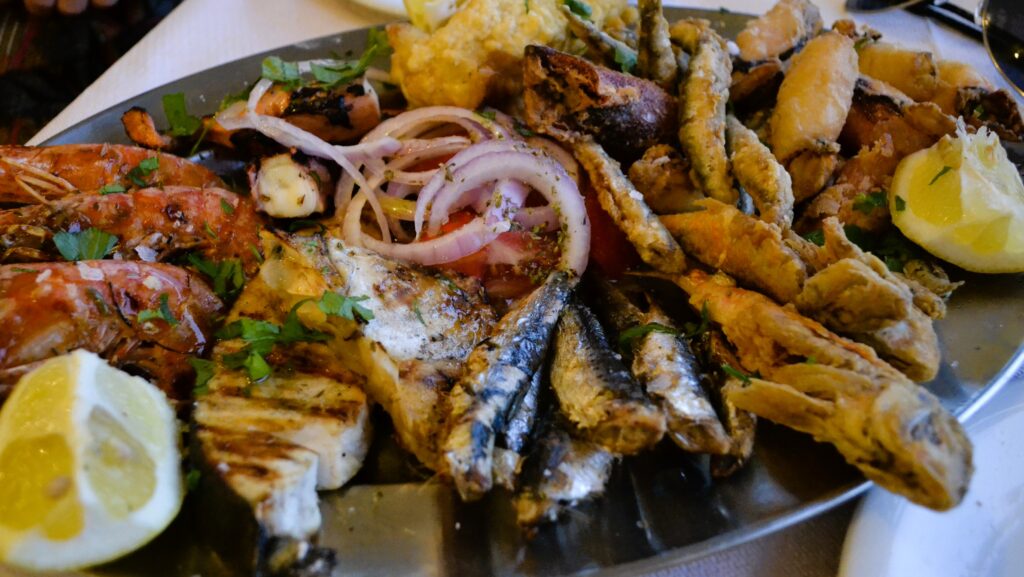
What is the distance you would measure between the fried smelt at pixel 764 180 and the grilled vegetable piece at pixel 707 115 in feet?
0.17

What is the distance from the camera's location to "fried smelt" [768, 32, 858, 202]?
196 centimetres

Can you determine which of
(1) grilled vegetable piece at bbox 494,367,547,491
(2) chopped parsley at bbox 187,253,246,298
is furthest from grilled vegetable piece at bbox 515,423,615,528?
(2) chopped parsley at bbox 187,253,246,298

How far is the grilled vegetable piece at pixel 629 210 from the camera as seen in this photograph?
70.0 inches

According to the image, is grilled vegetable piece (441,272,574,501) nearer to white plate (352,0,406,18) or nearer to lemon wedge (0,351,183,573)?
lemon wedge (0,351,183,573)

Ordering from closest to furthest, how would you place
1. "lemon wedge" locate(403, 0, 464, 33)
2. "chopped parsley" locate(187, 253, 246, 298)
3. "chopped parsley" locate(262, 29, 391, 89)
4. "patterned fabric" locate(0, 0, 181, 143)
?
"chopped parsley" locate(187, 253, 246, 298), "chopped parsley" locate(262, 29, 391, 89), "lemon wedge" locate(403, 0, 464, 33), "patterned fabric" locate(0, 0, 181, 143)

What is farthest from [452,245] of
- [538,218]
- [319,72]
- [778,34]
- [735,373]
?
[778,34]

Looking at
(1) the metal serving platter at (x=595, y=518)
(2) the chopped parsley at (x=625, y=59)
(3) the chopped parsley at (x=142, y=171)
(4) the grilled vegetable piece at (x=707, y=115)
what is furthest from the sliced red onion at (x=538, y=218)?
(3) the chopped parsley at (x=142, y=171)

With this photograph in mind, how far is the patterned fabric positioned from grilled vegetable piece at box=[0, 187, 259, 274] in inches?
67.9

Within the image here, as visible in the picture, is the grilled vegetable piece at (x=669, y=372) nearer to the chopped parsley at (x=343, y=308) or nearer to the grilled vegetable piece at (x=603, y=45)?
the chopped parsley at (x=343, y=308)

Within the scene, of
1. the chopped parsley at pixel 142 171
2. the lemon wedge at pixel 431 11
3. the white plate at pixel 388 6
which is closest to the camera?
the chopped parsley at pixel 142 171

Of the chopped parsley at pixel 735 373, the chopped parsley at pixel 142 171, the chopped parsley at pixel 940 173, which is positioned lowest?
the chopped parsley at pixel 142 171

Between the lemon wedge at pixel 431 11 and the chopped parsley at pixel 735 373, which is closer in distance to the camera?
the chopped parsley at pixel 735 373

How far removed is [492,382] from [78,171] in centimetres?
154

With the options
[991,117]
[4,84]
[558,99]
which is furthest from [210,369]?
[4,84]
